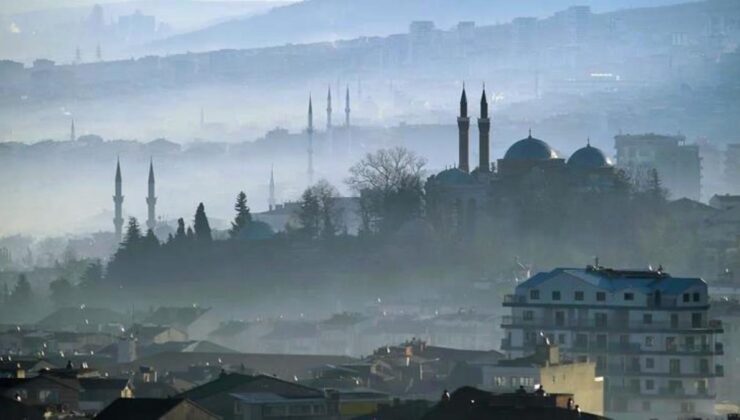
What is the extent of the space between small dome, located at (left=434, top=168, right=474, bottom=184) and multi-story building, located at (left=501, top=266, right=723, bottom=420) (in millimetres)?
57526

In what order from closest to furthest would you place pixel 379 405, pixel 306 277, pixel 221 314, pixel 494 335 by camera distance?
1. pixel 379 405
2. pixel 494 335
3. pixel 221 314
4. pixel 306 277

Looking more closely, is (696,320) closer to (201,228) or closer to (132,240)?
(201,228)

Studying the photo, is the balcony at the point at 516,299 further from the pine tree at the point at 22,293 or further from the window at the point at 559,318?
the pine tree at the point at 22,293

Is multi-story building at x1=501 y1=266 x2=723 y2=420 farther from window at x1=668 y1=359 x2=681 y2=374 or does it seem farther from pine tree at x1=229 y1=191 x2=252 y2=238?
pine tree at x1=229 y1=191 x2=252 y2=238

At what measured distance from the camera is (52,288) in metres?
156

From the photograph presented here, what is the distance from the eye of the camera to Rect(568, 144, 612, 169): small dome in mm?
159375

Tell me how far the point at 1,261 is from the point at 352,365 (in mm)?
86991

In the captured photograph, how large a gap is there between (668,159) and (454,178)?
1341 inches

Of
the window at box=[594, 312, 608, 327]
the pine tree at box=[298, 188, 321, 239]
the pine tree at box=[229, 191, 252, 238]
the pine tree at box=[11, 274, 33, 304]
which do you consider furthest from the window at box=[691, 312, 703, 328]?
the pine tree at box=[229, 191, 252, 238]

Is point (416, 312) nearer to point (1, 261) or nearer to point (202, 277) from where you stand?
point (202, 277)

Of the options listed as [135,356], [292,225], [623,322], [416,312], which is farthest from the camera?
[292,225]

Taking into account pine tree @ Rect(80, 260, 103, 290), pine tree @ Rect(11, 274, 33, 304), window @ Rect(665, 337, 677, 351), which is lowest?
window @ Rect(665, 337, 677, 351)

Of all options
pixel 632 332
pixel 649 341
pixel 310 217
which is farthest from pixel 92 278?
pixel 649 341

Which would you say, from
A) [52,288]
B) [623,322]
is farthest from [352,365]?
[52,288]
